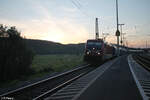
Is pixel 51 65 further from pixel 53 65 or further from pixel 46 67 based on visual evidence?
pixel 46 67

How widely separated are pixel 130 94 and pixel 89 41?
21.3 m

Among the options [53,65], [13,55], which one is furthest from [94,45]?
[13,55]

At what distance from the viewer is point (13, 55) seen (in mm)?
15953

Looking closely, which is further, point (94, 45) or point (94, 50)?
point (94, 45)

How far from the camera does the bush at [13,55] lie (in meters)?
15.0

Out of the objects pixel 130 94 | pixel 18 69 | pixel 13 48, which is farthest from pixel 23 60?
pixel 130 94

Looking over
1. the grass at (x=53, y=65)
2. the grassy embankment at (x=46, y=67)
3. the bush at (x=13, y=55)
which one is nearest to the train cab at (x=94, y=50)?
the grassy embankment at (x=46, y=67)

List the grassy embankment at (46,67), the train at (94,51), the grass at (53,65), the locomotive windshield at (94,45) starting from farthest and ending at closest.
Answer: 1. the locomotive windshield at (94,45)
2. the train at (94,51)
3. the grass at (53,65)
4. the grassy embankment at (46,67)

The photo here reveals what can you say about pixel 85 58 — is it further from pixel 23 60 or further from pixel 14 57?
pixel 14 57

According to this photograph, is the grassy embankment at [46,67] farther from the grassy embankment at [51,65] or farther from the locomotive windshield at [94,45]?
the locomotive windshield at [94,45]

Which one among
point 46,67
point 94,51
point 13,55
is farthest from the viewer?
point 94,51

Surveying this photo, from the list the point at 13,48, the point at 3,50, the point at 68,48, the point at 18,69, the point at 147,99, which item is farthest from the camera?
the point at 68,48

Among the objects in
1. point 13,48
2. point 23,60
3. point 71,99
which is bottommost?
point 71,99

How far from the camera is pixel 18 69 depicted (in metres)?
17.3
